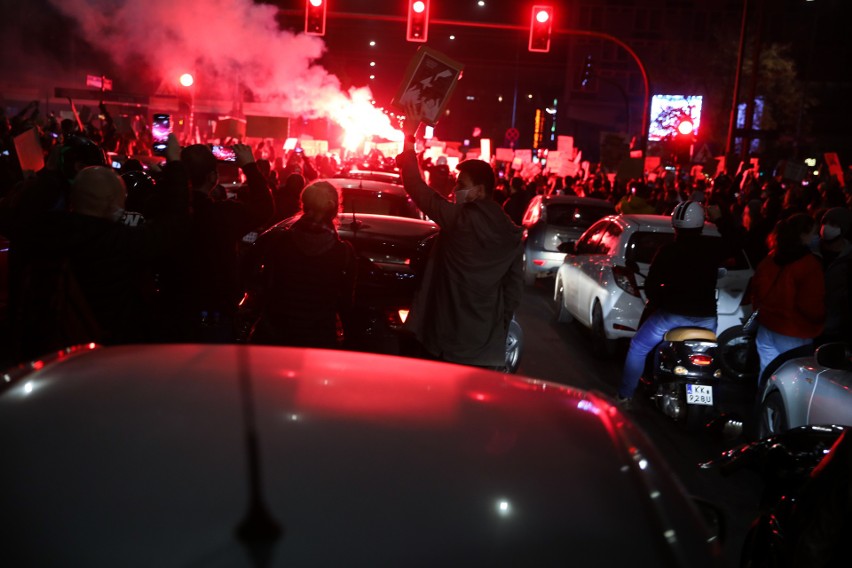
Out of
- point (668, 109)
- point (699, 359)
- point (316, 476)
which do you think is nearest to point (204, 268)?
point (316, 476)

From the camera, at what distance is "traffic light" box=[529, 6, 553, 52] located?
21547mm

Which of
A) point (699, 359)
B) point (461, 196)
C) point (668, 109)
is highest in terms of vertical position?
point (668, 109)

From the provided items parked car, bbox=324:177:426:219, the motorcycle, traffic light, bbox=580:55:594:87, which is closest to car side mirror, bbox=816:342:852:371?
the motorcycle

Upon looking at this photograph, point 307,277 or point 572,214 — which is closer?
point 307,277

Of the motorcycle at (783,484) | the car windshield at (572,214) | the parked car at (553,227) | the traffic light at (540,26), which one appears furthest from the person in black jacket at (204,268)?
the traffic light at (540,26)

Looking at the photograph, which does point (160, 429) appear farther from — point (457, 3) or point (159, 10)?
point (457, 3)

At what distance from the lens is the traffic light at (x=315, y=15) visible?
69.5ft

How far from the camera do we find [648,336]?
8016 millimetres

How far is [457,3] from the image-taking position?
8431 cm

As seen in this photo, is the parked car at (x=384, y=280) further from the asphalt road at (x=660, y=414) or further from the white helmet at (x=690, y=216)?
the white helmet at (x=690, y=216)

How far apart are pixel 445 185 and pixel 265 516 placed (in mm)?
18424

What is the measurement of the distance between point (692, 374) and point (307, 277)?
3.90m

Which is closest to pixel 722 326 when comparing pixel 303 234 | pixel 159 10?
pixel 303 234

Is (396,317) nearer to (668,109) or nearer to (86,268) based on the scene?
(86,268)
